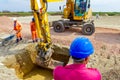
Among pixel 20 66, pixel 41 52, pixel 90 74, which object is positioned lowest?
pixel 20 66

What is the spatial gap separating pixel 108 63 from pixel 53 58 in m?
2.70

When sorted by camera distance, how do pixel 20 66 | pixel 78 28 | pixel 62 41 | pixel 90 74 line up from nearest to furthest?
pixel 90 74 → pixel 20 66 → pixel 62 41 → pixel 78 28

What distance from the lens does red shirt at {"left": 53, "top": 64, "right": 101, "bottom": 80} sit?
104 inches

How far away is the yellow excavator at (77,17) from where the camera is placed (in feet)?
59.7

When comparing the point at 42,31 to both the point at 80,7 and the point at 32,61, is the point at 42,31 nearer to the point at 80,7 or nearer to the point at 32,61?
the point at 32,61

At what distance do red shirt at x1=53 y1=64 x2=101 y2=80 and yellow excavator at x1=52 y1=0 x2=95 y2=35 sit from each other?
611 inches

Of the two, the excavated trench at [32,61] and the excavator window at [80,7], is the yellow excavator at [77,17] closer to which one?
the excavator window at [80,7]

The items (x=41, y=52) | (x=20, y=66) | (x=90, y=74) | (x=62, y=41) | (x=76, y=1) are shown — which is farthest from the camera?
(x=76, y=1)

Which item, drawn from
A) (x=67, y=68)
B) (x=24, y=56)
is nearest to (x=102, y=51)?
(x=24, y=56)

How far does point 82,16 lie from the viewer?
18.5 m

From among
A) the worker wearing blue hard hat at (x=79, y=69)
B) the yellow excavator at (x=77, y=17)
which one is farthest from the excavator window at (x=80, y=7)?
the worker wearing blue hard hat at (x=79, y=69)

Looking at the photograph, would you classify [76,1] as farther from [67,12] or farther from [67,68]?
[67,68]

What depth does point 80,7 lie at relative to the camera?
18.3 m

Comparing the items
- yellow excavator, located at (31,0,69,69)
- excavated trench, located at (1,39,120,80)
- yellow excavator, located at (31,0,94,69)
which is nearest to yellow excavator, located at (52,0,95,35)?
yellow excavator, located at (31,0,94,69)
